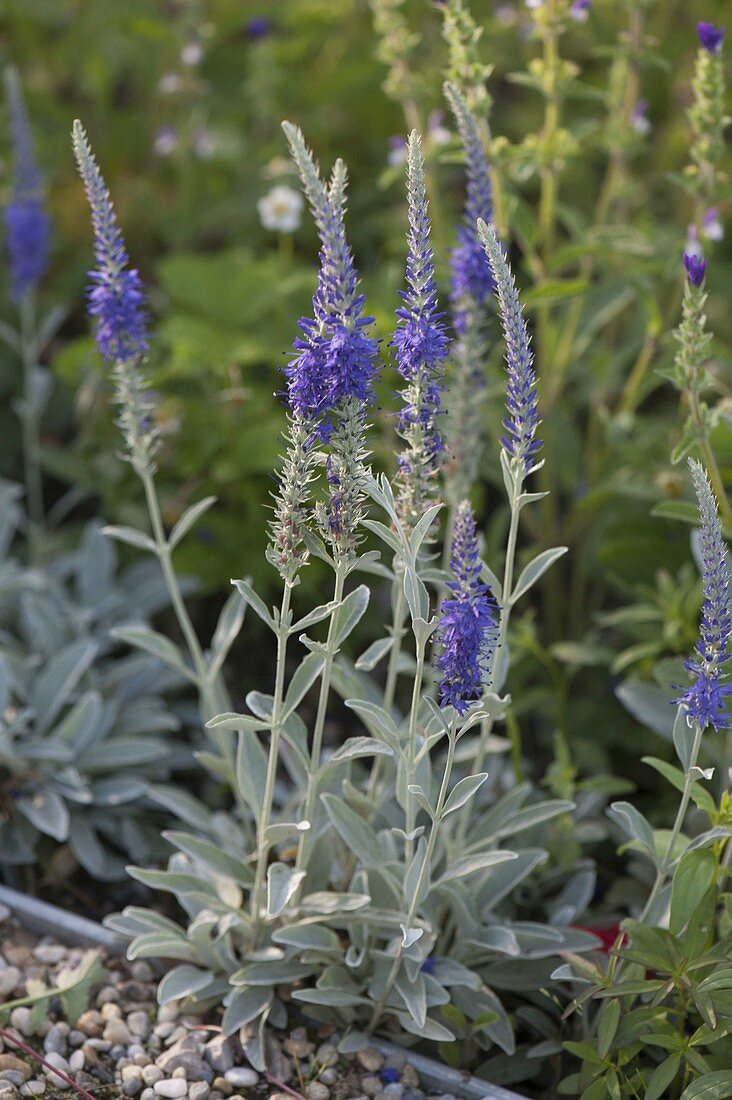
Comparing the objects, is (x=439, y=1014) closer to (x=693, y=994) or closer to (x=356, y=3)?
(x=693, y=994)

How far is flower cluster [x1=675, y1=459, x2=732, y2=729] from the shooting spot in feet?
6.16

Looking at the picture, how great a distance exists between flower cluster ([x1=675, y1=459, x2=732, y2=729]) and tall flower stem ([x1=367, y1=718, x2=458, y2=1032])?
391 mm

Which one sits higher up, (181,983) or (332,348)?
(332,348)

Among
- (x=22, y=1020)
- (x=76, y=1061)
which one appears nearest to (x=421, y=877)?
(x=76, y=1061)

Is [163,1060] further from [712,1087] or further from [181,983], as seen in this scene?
[712,1087]

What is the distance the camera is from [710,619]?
2.00m

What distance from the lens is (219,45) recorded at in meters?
4.76

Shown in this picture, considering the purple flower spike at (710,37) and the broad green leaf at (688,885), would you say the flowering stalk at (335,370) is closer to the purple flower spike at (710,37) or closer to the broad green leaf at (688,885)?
the broad green leaf at (688,885)

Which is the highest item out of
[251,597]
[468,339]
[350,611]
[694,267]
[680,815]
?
[694,267]

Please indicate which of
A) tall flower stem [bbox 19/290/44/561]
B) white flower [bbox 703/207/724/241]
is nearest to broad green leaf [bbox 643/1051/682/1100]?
white flower [bbox 703/207/724/241]

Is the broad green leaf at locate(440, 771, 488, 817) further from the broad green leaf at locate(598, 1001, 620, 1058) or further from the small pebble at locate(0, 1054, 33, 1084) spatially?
the small pebble at locate(0, 1054, 33, 1084)

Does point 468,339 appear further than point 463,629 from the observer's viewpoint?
Yes

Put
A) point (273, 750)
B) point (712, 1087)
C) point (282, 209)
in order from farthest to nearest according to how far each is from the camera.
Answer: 1. point (282, 209)
2. point (273, 750)
3. point (712, 1087)

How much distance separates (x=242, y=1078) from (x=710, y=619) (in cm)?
121
